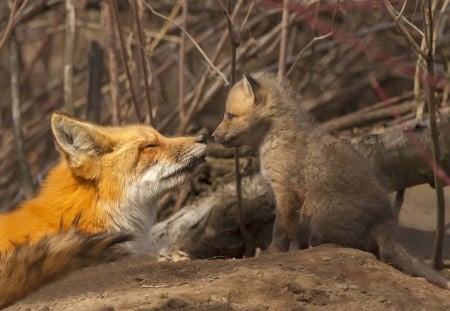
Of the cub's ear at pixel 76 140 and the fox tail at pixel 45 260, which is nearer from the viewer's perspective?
the fox tail at pixel 45 260

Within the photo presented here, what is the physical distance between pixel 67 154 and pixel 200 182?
2096mm

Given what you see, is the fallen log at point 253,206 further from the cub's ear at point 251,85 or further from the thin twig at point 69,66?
→ the thin twig at point 69,66

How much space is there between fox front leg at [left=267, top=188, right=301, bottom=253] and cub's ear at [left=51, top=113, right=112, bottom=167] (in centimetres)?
128

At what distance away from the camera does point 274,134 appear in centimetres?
629

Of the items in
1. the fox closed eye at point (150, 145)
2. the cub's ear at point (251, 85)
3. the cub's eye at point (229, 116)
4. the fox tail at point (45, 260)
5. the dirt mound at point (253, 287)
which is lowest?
the dirt mound at point (253, 287)

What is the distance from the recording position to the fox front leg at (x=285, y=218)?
19.3 feet

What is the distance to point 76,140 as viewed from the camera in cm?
604

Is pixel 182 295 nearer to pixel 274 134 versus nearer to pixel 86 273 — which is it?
pixel 86 273

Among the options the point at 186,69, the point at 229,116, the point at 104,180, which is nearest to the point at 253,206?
the point at 229,116

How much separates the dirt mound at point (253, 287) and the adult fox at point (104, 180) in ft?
2.01

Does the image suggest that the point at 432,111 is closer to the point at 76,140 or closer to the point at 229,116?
the point at 229,116

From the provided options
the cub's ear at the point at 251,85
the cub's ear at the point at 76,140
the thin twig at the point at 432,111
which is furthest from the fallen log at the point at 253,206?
the thin twig at the point at 432,111

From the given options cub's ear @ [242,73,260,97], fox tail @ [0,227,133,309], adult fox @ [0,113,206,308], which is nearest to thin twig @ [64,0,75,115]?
adult fox @ [0,113,206,308]

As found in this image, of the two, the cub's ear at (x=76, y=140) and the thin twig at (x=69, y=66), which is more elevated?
the thin twig at (x=69, y=66)
